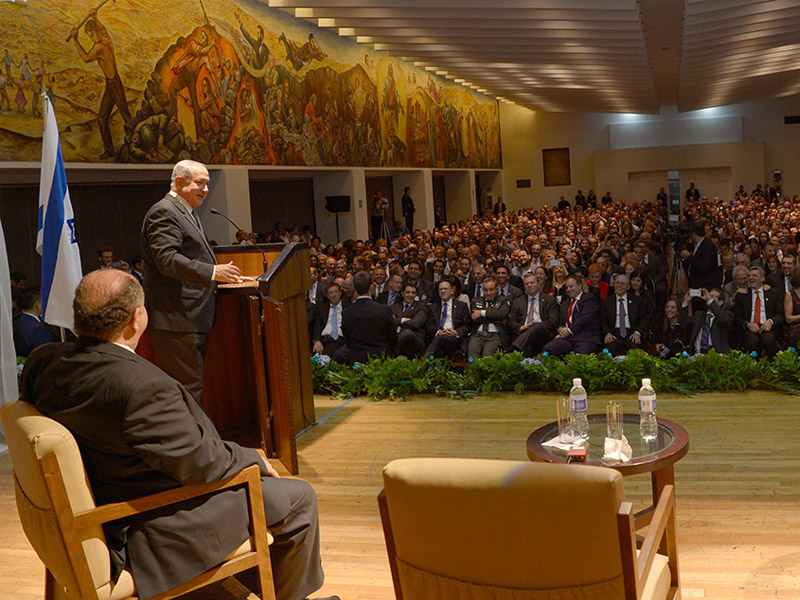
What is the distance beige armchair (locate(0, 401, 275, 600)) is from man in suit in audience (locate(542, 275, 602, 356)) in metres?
5.92

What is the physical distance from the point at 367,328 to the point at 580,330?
6.81 feet

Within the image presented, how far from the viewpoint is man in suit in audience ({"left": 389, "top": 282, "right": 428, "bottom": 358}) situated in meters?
8.99

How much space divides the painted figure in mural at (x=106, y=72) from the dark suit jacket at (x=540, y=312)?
24.1 ft

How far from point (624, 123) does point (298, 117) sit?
2155 centimetres

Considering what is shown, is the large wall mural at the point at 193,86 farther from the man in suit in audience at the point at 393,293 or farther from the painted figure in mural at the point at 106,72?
the man in suit in audience at the point at 393,293

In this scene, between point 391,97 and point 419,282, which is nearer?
point 419,282

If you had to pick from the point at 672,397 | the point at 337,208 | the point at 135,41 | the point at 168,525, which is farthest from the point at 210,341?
the point at 337,208

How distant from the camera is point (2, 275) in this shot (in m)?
6.12

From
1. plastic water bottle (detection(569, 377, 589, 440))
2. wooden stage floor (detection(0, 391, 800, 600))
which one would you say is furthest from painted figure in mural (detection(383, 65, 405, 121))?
plastic water bottle (detection(569, 377, 589, 440))

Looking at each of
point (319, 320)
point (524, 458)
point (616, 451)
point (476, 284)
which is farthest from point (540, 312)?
point (616, 451)

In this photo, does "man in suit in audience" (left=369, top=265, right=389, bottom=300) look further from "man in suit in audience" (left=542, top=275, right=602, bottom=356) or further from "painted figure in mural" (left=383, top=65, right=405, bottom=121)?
"painted figure in mural" (left=383, top=65, right=405, bottom=121)

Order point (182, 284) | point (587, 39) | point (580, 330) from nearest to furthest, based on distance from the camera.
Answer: point (182, 284) < point (580, 330) < point (587, 39)

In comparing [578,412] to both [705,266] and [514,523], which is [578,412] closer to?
[514,523]

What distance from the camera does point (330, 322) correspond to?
9.38 metres
